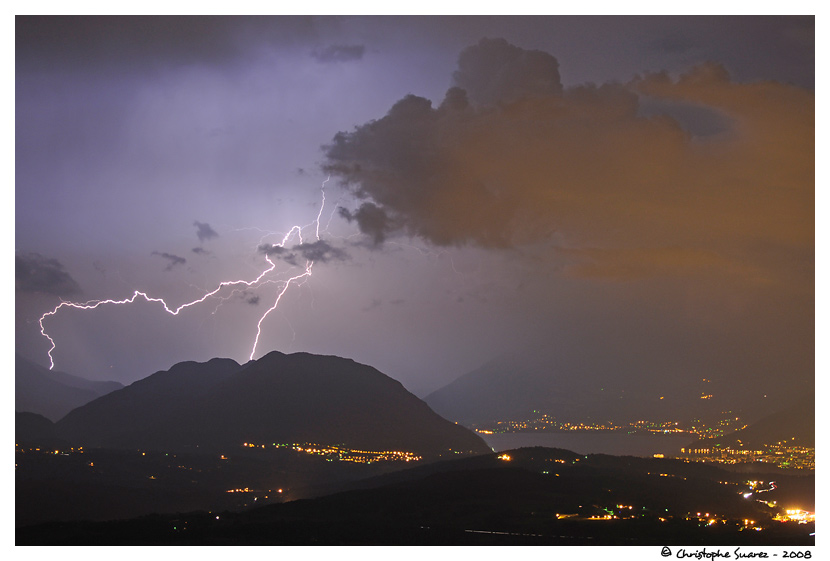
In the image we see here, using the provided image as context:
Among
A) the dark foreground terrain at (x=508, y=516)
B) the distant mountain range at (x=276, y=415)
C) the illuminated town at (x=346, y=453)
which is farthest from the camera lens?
the distant mountain range at (x=276, y=415)

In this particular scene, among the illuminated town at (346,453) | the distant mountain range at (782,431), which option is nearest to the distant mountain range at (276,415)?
the illuminated town at (346,453)

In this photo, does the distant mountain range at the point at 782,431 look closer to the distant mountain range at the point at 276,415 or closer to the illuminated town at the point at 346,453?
the distant mountain range at the point at 276,415

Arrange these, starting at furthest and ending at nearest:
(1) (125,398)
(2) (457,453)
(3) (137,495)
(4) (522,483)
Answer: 1. (1) (125,398)
2. (2) (457,453)
3. (3) (137,495)
4. (4) (522,483)

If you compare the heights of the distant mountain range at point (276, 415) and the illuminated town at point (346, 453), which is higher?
the distant mountain range at point (276, 415)

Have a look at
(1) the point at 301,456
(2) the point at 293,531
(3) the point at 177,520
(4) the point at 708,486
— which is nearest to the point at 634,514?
(4) the point at 708,486

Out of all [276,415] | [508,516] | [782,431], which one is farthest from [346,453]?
[782,431]

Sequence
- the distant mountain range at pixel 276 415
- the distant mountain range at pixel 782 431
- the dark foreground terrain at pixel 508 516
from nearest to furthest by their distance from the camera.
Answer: the dark foreground terrain at pixel 508 516 → the distant mountain range at pixel 782 431 → the distant mountain range at pixel 276 415
